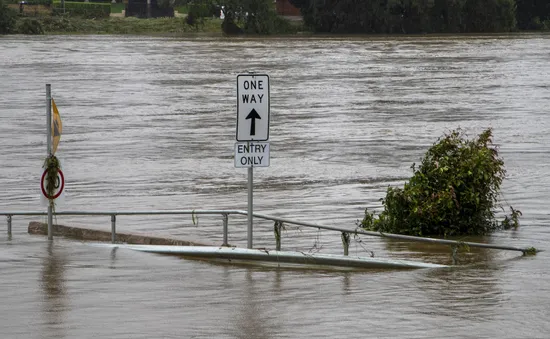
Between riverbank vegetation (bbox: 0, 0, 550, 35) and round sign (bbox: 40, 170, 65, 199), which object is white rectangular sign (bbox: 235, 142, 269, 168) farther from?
riverbank vegetation (bbox: 0, 0, 550, 35)

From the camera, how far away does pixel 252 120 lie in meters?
13.7

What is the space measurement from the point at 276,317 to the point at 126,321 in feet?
3.98

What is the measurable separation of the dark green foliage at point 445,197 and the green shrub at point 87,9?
324 ft

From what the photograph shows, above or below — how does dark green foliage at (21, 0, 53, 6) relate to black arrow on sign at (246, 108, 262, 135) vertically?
above

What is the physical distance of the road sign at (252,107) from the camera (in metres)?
13.5

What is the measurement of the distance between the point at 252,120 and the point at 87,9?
4049 inches

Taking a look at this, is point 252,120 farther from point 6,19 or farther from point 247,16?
point 6,19

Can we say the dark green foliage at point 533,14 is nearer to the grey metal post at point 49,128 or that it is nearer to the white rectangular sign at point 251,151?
the grey metal post at point 49,128

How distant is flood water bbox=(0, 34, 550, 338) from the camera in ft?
35.2

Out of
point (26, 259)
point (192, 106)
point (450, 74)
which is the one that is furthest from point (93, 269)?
point (450, 74)

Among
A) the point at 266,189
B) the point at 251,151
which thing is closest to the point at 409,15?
the point at 266,189

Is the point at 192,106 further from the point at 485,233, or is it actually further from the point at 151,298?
the point at 151,298

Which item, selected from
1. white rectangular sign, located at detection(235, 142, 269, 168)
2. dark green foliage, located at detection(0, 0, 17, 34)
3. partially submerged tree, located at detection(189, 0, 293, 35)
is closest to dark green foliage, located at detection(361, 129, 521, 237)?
white rectangular sign, located at detection(235, 142, 269, 168)

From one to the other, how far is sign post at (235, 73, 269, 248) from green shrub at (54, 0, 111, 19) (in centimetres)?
10158
